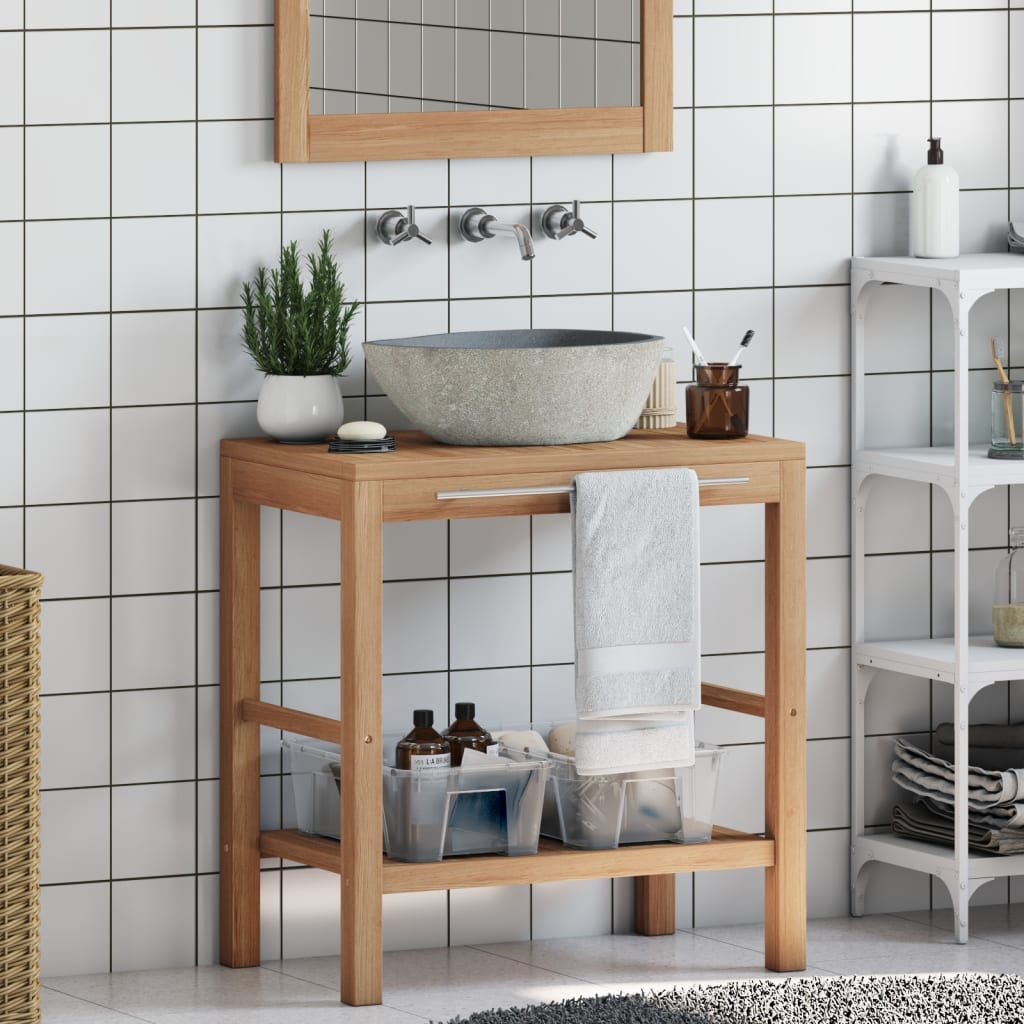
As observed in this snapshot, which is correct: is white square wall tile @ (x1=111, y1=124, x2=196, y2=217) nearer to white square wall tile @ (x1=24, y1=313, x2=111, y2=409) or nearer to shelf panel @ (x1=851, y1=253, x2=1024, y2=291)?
white square wall tile @ (x1=24, y1=313, x2=111, y2=409)

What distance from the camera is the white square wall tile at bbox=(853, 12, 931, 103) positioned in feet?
12.2

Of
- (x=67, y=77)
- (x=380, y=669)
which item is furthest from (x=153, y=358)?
(x=380, y=669)

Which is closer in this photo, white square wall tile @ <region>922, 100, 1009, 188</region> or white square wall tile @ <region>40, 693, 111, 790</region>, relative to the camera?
white square wall tile @ <region>40, 693, 111, 790</region>

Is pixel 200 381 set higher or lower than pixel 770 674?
higher

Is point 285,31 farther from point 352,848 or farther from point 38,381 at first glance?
point 352,848

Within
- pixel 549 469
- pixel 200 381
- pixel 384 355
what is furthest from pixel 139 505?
pixel 549 469

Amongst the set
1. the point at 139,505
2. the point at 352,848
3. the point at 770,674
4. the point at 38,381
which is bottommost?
the point at 352,848

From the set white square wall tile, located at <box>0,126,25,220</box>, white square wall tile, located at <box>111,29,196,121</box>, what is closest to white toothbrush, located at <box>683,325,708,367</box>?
white square wall tile, located at <box>111,29,196,121</box>

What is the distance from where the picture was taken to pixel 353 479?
3053 millimetres

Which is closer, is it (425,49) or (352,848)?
(352,848)

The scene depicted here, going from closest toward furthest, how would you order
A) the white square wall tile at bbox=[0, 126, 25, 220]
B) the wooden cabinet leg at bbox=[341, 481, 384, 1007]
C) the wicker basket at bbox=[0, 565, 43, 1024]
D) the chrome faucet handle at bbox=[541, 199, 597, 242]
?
the wicker basket at bbox=[0, 565, 43, 1024]
the wooden cabinet leg at bbox=[341, 481, 384, 1007]
the white square wall tile at bbox=[0, 126, 25, 220]
the chrome faucet handle at bbox=[541, 199, 597, 242]

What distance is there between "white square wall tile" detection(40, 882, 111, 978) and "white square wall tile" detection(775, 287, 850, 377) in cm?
153

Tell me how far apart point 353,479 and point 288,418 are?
29cm

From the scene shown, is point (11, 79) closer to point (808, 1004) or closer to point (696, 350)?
point (696, 350)
